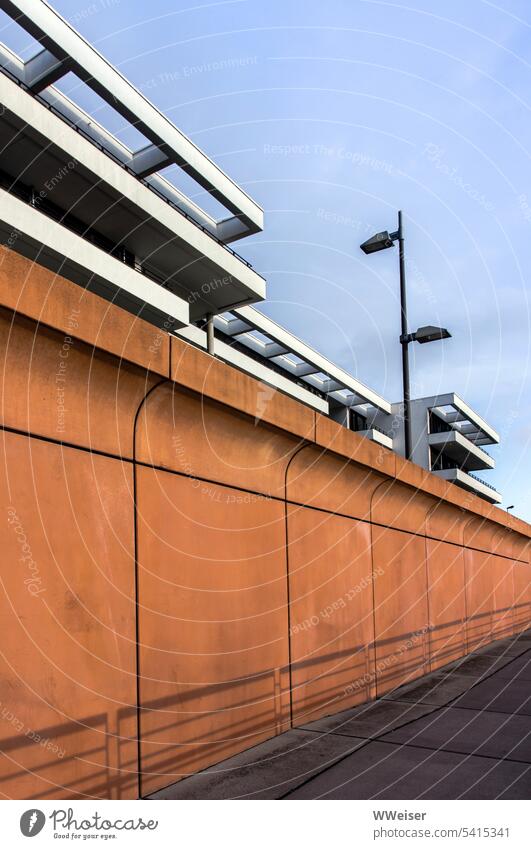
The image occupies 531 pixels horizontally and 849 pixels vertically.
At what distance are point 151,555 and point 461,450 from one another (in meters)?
65.4

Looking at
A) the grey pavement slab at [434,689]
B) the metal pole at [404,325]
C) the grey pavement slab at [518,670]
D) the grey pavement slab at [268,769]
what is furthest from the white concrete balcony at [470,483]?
the grey pavement slab at [268,769]

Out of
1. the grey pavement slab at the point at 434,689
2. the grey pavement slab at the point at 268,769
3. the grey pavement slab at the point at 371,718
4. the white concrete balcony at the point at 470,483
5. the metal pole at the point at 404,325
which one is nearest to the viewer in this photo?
the grey pavement slab at the point at 268,769

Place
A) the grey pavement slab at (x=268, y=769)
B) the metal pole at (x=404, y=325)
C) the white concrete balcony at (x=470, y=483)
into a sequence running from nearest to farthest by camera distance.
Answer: the grey pavement slab at (x=268, y=769)
the metal pole at (x=404, y=325)
the white concrete balcony at (x=470, y=483)

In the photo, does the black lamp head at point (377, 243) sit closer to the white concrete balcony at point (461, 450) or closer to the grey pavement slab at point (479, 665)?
the grey pavement slab at point (479, 665)

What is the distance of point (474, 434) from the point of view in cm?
7456

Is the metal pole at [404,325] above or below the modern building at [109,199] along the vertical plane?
below

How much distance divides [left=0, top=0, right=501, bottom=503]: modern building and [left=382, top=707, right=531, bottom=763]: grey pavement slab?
681 inches

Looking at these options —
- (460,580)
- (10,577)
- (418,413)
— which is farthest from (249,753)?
(418,413)

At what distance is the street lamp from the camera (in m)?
14.6

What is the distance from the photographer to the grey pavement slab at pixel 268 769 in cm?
661

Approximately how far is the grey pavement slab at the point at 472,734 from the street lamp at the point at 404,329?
5611 millimetres

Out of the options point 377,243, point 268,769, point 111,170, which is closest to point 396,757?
point 268,769

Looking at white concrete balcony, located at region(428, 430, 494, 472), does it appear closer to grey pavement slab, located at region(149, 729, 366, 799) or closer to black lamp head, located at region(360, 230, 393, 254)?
black lamp head, located at region(360, 230, 393, 254)

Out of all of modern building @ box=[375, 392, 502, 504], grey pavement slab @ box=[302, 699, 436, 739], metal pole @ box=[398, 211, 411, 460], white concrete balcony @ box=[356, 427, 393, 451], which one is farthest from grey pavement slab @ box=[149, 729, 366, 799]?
modern building @ box=[375, 392, 502, 504]
